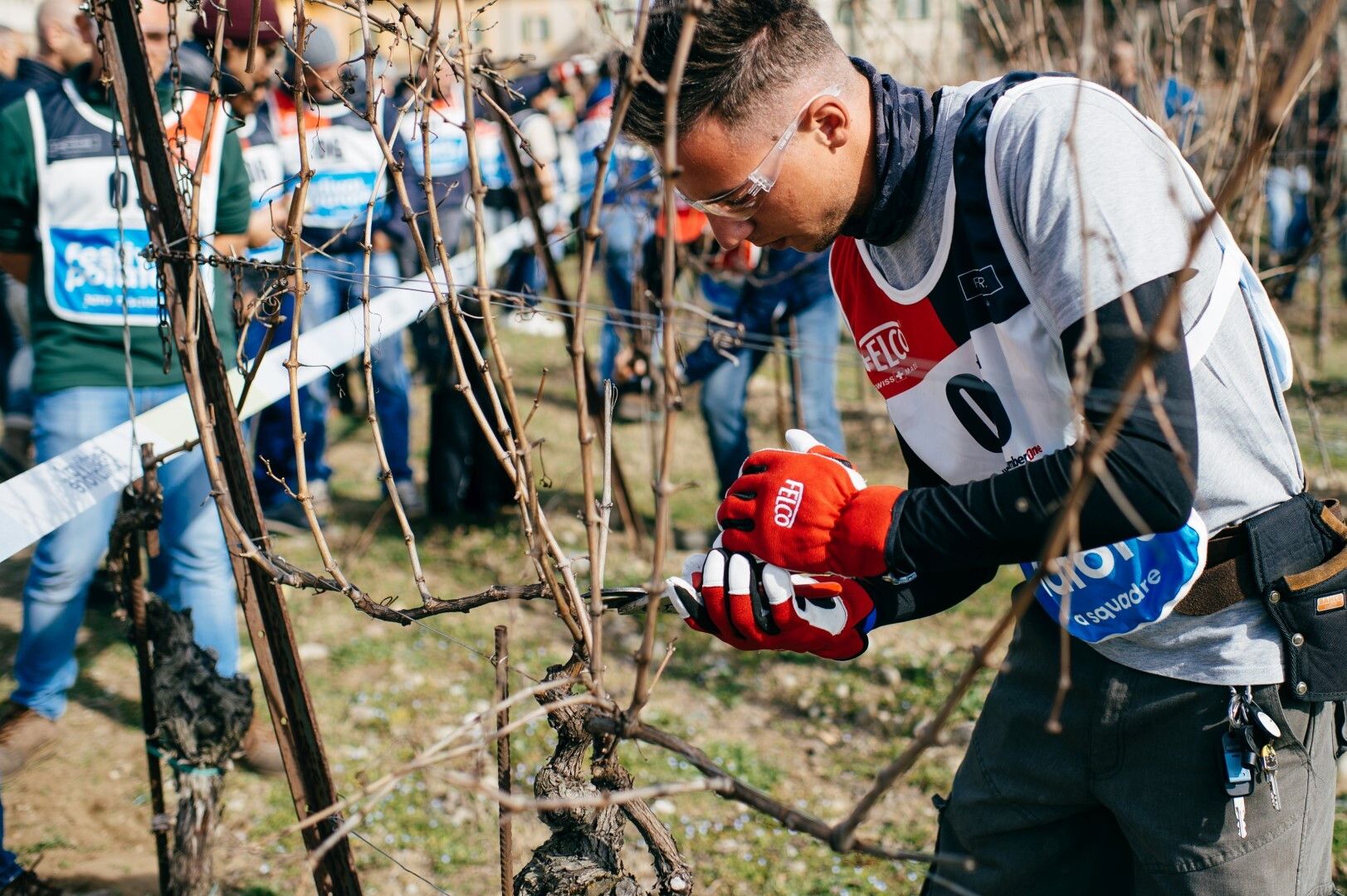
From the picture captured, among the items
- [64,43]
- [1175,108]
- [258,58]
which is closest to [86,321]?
[258,58]

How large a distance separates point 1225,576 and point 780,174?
2.70 feet

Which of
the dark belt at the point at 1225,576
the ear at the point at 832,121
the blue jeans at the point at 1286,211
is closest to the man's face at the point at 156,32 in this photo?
the ear at the point at 832,121

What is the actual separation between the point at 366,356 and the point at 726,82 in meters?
0.70

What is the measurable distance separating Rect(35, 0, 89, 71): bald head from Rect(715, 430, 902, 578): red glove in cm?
386

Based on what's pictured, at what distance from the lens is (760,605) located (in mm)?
1572

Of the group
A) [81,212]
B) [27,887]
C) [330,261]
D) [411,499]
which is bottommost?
[411,499]

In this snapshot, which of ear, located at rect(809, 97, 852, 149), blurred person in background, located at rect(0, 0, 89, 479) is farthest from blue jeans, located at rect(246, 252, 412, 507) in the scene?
ear, located at rect(809, 97, 852, 149)

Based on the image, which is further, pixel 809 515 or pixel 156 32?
pixel 156 32

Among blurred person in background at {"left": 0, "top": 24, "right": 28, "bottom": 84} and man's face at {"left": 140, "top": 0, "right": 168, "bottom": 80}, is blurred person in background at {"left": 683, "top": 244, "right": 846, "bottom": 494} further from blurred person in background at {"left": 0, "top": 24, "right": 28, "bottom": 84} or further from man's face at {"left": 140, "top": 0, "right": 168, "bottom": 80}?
blurred person in background at {"left": 0, "top": 24, "right": 28, "bottom": 84}

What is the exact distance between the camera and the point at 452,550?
5.04m

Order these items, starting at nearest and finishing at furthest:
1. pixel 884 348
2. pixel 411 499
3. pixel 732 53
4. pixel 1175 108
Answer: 1. pixel 732 53
2. pixel 884 348
3. pixel 1175 108
4. pixel 411 499

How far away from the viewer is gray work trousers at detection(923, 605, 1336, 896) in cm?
155

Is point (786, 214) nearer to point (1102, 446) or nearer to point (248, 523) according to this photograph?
point (1102, 446)

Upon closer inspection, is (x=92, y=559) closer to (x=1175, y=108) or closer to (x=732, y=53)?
(x=732, y=53)
